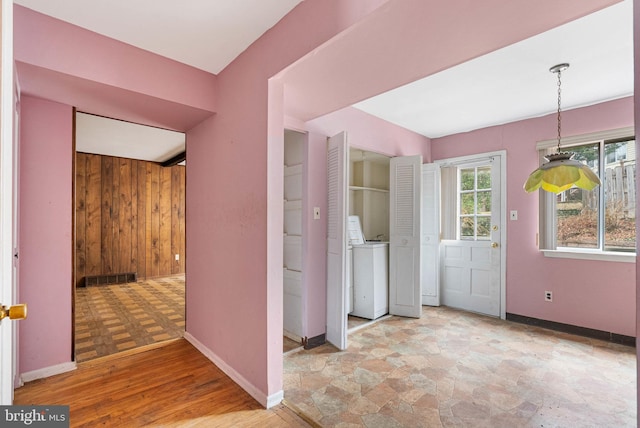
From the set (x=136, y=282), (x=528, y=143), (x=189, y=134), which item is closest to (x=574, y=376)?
(x=528, y=143)

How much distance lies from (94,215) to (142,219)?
0.77m

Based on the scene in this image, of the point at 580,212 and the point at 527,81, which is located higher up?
the point at 527,81

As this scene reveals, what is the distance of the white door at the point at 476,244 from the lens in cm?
382

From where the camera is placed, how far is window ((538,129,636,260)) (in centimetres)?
306

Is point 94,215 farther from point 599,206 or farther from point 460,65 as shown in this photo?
point 599,206

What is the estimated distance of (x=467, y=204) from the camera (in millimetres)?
4180

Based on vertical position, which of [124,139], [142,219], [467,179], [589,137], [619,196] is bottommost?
[142,219]

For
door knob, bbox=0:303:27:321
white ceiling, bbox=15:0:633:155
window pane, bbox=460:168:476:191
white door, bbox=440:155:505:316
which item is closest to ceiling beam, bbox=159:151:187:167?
white ceiling, bbox=15:0:633:155

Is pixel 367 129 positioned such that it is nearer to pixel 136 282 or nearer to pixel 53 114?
pixel 53 114

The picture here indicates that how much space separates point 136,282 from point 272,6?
5.67 m

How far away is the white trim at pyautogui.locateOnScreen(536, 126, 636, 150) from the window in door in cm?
66

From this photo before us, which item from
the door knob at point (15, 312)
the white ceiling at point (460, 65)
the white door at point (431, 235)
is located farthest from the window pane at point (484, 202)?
the door knob at point (15, 312)

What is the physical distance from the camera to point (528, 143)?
3605 mm

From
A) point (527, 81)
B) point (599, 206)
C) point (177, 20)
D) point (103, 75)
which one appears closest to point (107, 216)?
point (103, 75)
